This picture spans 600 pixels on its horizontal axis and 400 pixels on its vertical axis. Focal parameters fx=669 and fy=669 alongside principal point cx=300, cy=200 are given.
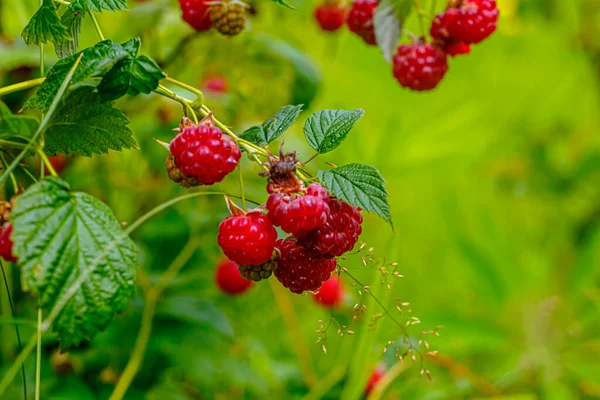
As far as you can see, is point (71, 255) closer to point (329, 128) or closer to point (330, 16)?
point (329, 128)

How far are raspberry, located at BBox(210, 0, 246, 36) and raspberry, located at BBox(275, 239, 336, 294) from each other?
0.24m

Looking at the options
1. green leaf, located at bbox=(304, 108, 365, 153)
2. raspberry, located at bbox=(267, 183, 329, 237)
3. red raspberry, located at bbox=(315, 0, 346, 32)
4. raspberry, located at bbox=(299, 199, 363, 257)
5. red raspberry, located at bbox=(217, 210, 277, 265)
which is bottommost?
red raspberry, located at bbox=(315, 0, 346, 32)

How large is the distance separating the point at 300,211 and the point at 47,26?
0.20m

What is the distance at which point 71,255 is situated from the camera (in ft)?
1.17

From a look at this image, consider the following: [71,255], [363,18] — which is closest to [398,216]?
[363,18]

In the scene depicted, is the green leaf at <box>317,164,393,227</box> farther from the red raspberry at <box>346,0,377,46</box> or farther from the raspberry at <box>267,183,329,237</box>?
the red raspberry at <box>346,0,377,46</box>

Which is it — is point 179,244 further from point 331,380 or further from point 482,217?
point 482,217

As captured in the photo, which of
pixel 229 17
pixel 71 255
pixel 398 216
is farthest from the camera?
pixel 398 216

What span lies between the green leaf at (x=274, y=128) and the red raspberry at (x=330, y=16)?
58cm

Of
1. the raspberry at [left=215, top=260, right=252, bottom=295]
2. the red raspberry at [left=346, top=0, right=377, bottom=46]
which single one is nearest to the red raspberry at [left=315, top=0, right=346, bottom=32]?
the red raspberry at [left=346, top=0, right=377, bottom=46]

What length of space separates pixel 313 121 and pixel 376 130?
125 cm

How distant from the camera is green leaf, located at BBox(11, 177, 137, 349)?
1.13ft

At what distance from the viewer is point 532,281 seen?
1.56 m

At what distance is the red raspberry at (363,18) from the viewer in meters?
0.70
